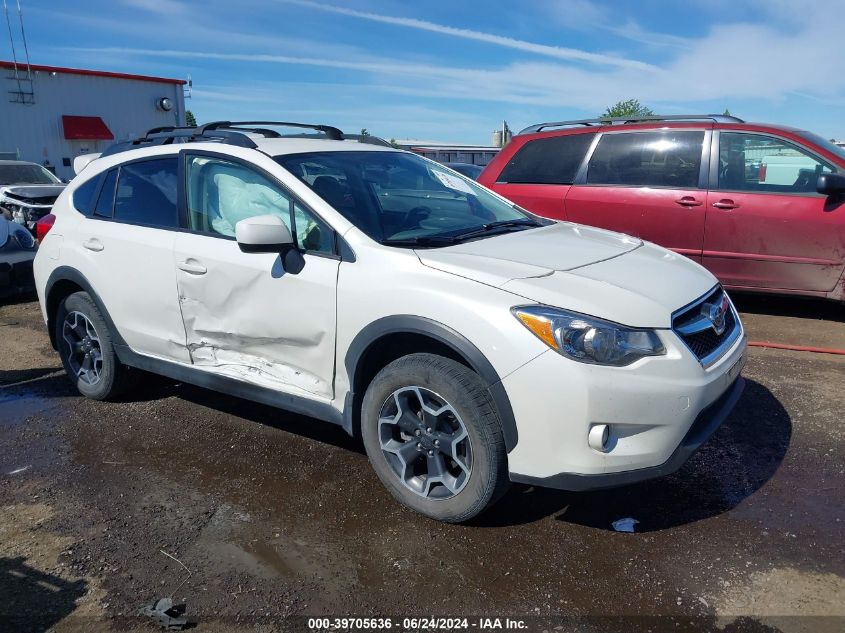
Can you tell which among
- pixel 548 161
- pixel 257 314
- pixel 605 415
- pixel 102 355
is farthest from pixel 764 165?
pixel 102 355

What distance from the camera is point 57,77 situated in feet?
97.7

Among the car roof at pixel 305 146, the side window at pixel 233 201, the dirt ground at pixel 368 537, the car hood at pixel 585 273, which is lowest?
the dirt ground at pixel 368 537

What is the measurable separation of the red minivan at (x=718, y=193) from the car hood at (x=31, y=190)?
1039 cm

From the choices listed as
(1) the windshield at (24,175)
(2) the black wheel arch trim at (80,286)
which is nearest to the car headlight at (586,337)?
(2) the black wheel arch trim at (80,286)

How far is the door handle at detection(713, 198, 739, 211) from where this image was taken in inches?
234

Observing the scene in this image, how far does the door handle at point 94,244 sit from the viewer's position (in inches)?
168

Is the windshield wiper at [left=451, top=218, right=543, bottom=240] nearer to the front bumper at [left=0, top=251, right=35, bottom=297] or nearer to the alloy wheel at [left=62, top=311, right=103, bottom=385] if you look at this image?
the alloy wheel at [left=62, top=311, right=103, bottom=385]

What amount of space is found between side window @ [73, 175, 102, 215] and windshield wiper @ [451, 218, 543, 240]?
8.68 ft

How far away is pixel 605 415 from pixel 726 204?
4175 millimetres

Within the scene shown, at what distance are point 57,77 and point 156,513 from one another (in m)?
32.5

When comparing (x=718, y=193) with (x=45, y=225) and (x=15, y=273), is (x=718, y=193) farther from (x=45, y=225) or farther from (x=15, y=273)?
(x=15, y=273)

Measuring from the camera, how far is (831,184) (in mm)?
5516

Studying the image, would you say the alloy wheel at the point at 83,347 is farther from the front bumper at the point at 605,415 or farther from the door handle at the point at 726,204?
the door handle at the point at 726,204

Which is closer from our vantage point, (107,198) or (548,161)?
(107,198)
